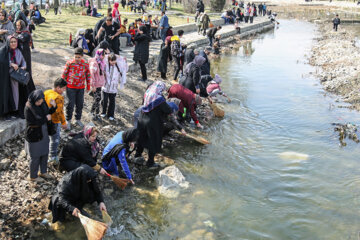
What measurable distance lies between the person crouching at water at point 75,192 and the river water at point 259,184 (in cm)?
40

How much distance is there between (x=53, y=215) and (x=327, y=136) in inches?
280

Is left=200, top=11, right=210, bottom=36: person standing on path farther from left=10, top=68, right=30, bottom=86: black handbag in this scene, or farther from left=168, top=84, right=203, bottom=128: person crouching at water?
left=10, top=68, right=30, bottom=86: black handbag

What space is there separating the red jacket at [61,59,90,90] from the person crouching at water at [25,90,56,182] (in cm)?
141

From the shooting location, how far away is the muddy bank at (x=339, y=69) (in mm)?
12447

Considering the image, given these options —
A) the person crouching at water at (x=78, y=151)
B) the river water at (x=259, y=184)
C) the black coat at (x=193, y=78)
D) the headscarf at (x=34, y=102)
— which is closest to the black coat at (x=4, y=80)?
the headscarf at (x=34, y=102)

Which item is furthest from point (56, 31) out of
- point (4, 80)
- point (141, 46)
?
point (4, 80)

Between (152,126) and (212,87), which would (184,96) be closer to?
(152,126)

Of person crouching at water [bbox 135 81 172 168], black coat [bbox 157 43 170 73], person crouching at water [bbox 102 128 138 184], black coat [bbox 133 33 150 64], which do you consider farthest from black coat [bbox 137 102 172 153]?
black coat [bbox 157 43 170 73]

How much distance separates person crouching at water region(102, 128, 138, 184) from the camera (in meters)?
5.85

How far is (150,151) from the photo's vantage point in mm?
6570

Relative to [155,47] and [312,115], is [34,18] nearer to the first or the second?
[155,47]

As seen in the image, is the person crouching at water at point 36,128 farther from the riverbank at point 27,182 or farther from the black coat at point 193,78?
the black coat at point 193,78

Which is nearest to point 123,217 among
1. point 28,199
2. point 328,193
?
point 28,199

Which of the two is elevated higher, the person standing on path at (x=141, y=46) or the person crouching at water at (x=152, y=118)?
the person standing on path at (x=141, y=46)
